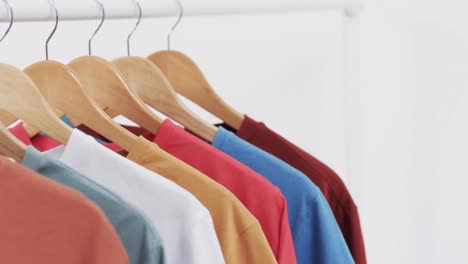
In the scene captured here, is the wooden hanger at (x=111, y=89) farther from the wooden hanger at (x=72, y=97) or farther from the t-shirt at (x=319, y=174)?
the t-shirt at (x=319, y=174)

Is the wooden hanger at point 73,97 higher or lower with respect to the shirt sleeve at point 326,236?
higher

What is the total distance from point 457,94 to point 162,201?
1.05 meters

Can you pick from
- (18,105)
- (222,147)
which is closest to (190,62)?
(222,147)

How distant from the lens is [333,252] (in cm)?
105

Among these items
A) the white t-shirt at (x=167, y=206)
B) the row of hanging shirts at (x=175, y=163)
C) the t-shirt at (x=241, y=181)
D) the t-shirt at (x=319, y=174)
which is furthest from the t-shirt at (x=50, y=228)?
the t-shirt at (x=319, y=174)

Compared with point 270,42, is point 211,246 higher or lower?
lower

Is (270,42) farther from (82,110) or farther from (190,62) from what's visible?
(82,110)

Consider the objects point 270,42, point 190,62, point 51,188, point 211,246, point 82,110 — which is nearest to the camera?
point 51,188

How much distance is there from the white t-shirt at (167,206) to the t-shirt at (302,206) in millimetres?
204

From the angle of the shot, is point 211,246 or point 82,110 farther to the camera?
point 82,110

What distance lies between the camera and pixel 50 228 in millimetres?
759

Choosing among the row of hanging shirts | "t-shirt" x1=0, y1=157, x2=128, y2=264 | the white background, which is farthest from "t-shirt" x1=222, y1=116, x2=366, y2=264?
the white background

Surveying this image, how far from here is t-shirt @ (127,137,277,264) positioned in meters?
0.92

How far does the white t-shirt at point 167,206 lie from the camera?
33.9 inches
